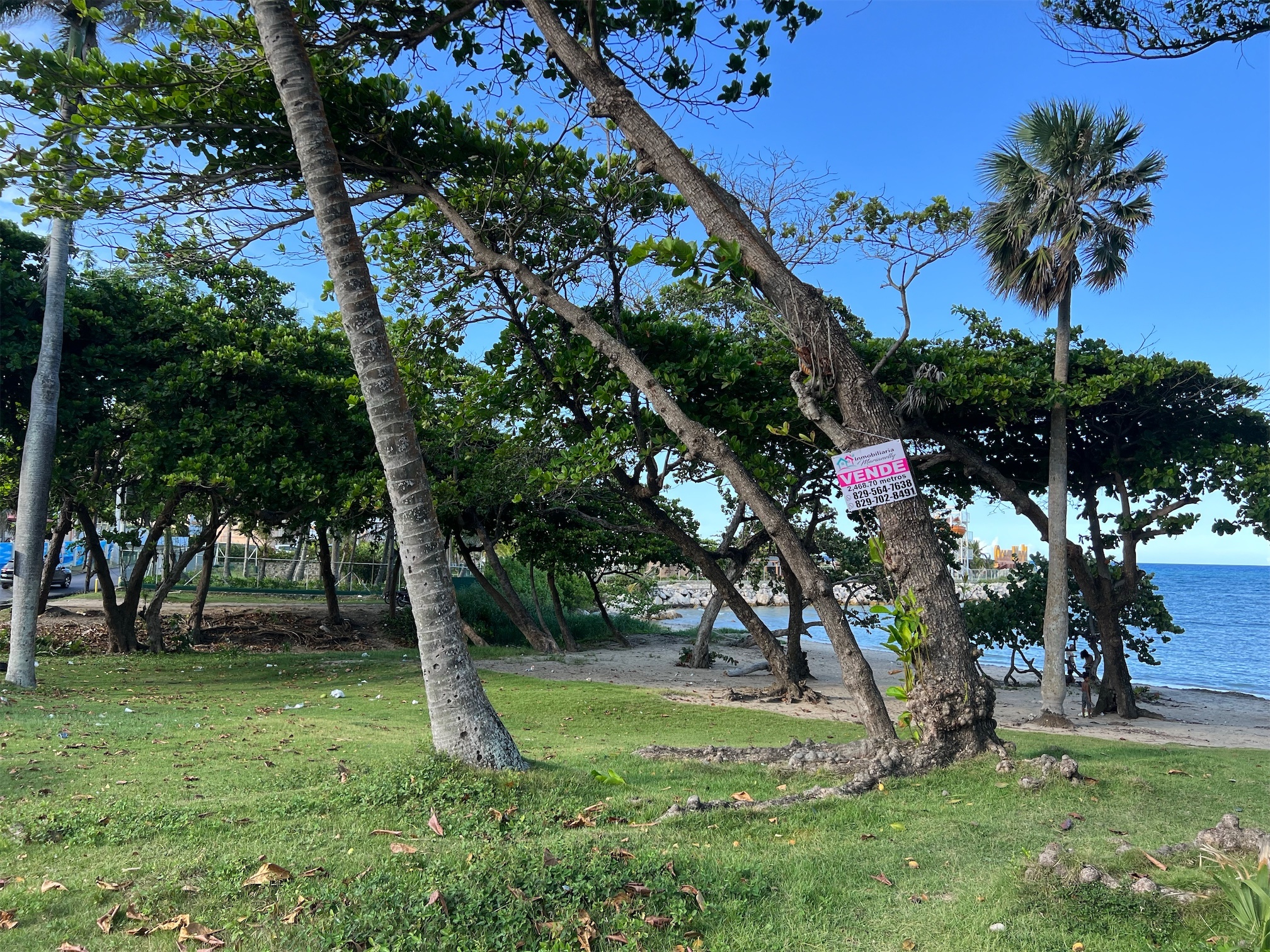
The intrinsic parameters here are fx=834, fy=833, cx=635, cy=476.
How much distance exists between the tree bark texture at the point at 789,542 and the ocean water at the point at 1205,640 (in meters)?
10.6

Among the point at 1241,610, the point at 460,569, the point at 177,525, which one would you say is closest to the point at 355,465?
the point at 177,525

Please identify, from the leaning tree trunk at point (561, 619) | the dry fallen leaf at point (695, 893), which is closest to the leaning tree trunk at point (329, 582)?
the leaning tree trunk at point (561, 619)

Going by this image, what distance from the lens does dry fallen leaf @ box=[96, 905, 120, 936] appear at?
354 cm

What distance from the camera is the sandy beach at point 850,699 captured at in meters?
13.1

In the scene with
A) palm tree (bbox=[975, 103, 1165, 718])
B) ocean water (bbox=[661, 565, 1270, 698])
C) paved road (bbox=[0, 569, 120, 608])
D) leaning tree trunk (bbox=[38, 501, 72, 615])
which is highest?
palm tree (bbox=[975, 103, 1165, 718])

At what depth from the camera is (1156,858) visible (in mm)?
4168

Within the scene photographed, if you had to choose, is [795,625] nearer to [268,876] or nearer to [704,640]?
[704,640]

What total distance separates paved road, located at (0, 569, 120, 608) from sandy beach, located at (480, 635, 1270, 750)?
15.2 meters

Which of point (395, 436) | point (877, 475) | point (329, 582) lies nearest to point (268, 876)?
point (395, 436)

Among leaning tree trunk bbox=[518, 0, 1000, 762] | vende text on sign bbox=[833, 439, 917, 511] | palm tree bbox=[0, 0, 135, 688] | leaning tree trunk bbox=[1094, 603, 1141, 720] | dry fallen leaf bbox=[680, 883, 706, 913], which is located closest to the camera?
dry fallen leaf bbox=[680, 883, 706, 913]

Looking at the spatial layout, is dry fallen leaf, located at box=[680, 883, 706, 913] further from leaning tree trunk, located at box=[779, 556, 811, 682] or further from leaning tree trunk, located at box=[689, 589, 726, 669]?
leaning tree trunk, located at box=[689, 589, 726, 669]

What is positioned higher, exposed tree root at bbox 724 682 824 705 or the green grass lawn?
the green grass lawn

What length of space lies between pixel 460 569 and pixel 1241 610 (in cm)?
6683

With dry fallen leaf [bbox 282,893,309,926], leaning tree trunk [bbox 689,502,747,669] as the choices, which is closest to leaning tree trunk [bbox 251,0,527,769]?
dry fallen leaf [bbox 282,893,309,926]
